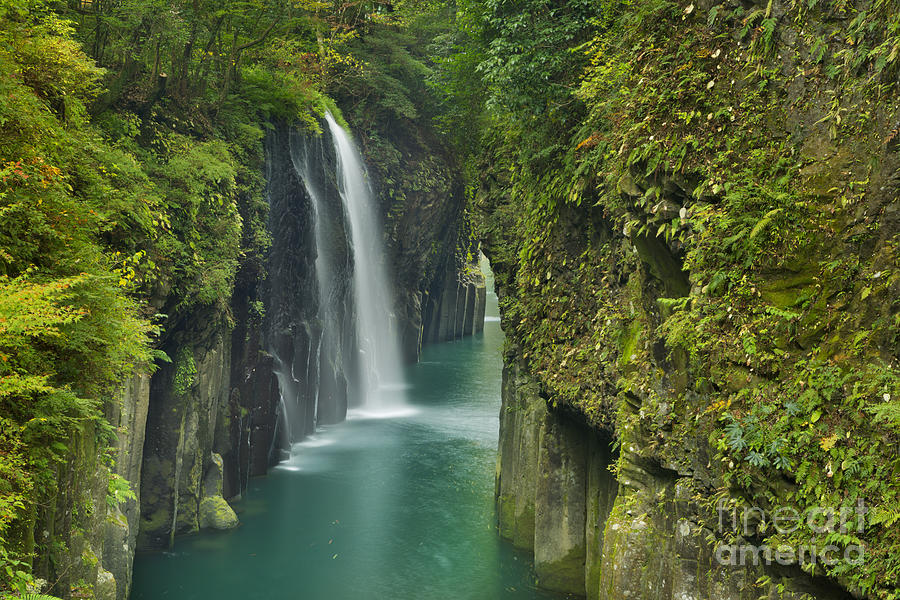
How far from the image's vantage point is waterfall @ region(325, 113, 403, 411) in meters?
27.6

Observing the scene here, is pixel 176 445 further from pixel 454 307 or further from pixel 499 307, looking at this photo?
pixel 454 307

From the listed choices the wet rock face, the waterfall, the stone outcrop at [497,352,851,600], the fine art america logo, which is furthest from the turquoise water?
the fine art america logo

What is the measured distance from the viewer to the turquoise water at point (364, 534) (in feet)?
47.1

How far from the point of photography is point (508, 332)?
1652cm

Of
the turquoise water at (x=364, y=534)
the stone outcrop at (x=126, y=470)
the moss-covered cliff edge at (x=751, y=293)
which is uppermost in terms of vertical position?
the moss-covered cliff edge at (x=751, y=293)

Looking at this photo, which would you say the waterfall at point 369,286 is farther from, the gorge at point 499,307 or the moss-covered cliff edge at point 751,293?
the moss-covered cliff edge at point 751,293

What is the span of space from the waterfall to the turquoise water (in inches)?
227

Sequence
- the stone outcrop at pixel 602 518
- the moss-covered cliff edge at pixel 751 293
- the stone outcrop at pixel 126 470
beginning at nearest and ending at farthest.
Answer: the moss-covered cliff edge at pixel 751 293 < the stone outcrop at pixel 602 518 < the stone outcrop at pixel 126 470

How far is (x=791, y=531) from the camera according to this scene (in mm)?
5910

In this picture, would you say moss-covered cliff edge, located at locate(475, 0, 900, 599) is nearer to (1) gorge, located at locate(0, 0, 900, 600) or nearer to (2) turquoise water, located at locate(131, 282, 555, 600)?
(1) gorge, located at locate(0, 0, 900, 600)

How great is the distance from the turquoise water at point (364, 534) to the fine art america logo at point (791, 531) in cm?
773

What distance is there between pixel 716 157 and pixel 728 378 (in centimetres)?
230

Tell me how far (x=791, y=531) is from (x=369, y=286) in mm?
26767

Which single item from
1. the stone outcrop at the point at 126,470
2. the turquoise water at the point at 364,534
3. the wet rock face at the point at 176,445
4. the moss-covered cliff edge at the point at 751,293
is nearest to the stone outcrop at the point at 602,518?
the moss-covered cliff edge at the point at 751,293
